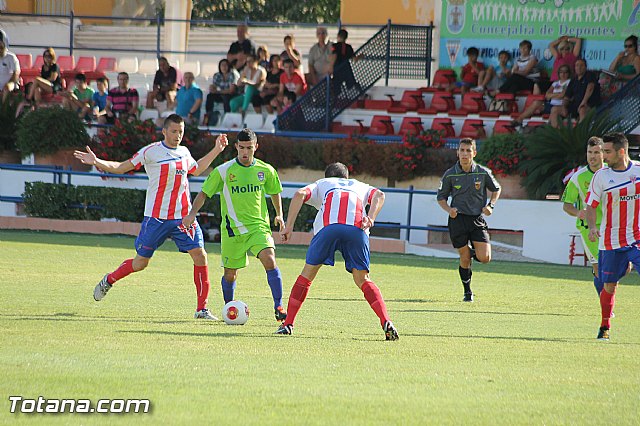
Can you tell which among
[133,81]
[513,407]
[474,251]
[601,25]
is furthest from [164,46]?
[513,407]

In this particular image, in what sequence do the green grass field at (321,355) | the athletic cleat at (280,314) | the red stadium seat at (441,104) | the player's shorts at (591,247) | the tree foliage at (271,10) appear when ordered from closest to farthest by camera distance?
1. the green grass field at (321,355)
2. the athletic cleat at (280,314)
3. the player's shorts at (591,247)
4. the red stadium seat at (441,104)
5. the tree foliage at (271,10)

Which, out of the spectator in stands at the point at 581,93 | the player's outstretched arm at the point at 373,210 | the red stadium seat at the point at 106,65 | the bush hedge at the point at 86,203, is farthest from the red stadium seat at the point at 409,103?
the player's outstretched arm at the point at 373,210

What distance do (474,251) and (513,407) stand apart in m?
8.81

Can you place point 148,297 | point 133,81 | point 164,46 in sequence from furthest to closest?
point 164,46 → point 133,81 → point 148,297

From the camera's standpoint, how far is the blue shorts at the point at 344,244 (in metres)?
11.0

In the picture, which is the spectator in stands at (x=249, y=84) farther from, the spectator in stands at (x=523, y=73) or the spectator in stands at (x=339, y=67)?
the spectator in stands at (x=523, y=73)

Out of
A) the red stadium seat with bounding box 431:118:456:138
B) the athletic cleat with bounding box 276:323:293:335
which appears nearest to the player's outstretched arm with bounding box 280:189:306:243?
the athletic cleat with bounding box 276:323:293:335

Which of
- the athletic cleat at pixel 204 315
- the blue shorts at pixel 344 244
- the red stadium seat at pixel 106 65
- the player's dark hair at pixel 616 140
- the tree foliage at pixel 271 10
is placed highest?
the tree foliage at pixel 271 10

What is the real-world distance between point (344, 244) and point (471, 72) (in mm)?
18417

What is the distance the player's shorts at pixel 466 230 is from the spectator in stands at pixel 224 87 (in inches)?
528

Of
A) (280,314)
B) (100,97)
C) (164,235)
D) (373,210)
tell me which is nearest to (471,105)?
(100,97)

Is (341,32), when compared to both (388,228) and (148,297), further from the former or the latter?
(148,297)

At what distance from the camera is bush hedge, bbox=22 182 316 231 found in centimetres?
2492

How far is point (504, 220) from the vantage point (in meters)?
23.1
